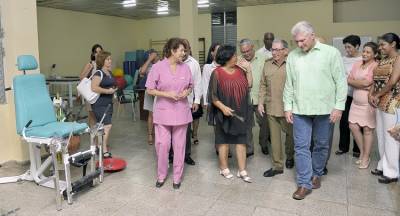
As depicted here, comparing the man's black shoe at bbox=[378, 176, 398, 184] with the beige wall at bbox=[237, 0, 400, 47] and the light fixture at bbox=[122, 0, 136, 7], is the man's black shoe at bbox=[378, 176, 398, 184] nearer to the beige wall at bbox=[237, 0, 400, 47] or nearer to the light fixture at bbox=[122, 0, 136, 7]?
the beige wall at bbox=[237, 0, 400, 47]

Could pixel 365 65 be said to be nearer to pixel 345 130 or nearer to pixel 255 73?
pixel 345 130

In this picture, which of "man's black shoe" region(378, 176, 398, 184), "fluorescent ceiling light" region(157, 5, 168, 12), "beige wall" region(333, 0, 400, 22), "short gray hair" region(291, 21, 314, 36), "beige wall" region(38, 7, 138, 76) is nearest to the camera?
"short gray hair" region(291, 21, 314, 36)

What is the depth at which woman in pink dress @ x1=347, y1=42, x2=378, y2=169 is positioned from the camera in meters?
3.64

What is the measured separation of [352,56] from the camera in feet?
13.4

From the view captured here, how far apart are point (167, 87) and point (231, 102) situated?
0.61 meters

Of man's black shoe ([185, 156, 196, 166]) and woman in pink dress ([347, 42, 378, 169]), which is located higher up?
woman in pink dress ([347, 42, 378, 169])

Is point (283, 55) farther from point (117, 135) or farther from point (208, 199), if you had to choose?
point (117, 135)

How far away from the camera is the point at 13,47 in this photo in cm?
407

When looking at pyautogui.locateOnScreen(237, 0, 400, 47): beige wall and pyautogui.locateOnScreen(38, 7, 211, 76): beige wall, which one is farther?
pyautogui.locateOnScreen(38, 7, 211, 76): beige wall

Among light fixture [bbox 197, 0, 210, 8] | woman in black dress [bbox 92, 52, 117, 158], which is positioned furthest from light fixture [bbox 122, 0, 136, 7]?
woman in black dress [bbox 92, 52, 117, 158]

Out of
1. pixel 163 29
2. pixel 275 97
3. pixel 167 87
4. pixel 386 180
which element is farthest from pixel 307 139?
pixel 163 29

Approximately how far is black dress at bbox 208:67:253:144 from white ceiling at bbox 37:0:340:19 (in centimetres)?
698

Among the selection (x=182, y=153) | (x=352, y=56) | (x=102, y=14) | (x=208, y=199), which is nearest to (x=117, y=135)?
(x=182, y=153)

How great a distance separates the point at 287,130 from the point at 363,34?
22.7 ft
